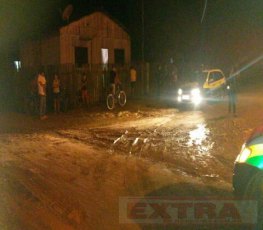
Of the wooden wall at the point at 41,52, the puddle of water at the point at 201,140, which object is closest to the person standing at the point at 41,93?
the puddle of water at the point at 201,140

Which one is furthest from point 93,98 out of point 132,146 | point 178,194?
point 178,194

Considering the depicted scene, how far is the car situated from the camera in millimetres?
20156

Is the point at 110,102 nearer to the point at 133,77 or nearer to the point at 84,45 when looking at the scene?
the point at 133,77

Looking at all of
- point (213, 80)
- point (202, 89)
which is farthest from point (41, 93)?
point (213, 80)

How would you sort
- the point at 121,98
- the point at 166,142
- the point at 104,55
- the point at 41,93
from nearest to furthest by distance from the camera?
the point at 166,142 → the point at 41,93 → the point at 121,98 → the point at 104,55

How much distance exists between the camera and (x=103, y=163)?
9.30 meters

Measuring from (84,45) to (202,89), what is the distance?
8507mm

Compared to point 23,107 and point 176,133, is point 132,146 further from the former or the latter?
point 23,107

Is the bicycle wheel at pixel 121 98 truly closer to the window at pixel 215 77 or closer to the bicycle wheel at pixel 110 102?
the bicycle wheel at pixel 110 102

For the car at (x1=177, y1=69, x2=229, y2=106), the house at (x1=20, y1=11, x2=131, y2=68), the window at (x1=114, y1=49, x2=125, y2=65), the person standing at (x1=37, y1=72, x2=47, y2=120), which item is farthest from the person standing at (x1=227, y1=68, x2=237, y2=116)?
the window at (x1=114, y1=49, x2=125, y2=65)

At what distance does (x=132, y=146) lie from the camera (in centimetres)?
1116

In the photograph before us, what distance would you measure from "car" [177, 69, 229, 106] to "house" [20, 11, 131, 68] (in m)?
6.31

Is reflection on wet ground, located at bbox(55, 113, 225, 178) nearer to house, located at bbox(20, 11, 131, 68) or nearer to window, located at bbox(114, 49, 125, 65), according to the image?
house, located at bbox(20, 11, 131, 68)

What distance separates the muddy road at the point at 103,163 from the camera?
20.8 ft
